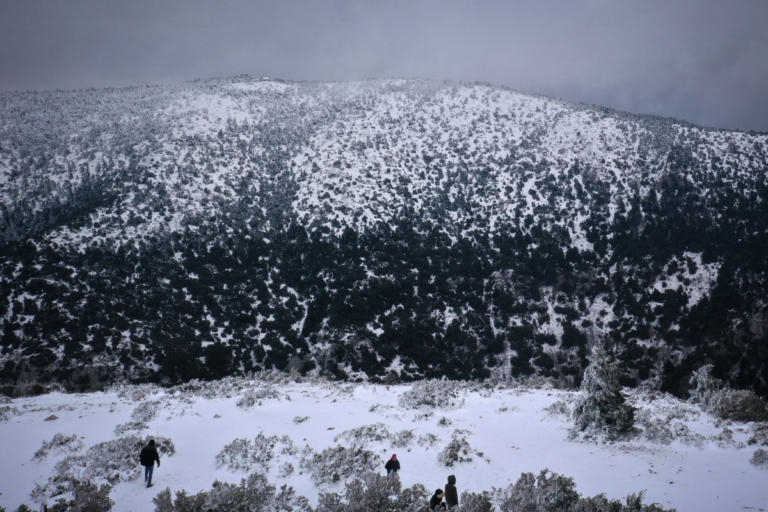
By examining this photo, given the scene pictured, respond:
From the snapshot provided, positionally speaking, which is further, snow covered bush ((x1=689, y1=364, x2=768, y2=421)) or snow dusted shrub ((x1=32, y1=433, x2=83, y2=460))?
snow covered bush ((x1=689, y1=364, x2=768, y2=421))

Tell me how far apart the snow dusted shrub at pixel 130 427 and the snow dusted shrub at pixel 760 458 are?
66.5ft

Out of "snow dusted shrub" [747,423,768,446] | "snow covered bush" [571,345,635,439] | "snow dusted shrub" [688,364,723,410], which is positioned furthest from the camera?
"snow dusted shrub" [688,364,723,410]

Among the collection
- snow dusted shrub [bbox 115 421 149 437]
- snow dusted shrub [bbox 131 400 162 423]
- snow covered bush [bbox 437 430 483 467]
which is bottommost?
snow covered bush [bbox 437 430 483 467]

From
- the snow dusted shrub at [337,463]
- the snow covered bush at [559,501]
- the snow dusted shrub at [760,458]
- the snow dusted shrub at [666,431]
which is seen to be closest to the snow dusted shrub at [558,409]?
the snow dusted shrub at [666,431]

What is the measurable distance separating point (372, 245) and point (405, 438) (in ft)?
114

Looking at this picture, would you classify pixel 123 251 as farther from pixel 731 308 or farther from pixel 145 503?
pixel 731 308

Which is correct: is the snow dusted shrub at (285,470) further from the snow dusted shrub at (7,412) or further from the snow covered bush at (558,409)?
the snow dusted shrub at (7,412)

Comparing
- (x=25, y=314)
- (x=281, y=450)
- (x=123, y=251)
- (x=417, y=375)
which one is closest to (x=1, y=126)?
(x=123, y=251)

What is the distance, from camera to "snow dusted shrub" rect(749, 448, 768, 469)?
478 inches

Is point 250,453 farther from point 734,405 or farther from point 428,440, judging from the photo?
point 734,405

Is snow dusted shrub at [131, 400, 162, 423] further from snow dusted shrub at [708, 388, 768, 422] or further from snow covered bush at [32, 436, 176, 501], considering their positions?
snow dusted shrub at [708, 388, 768, 422]

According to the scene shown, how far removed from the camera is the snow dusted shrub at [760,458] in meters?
12.1

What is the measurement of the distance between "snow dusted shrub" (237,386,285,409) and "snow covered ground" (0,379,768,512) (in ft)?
0.23

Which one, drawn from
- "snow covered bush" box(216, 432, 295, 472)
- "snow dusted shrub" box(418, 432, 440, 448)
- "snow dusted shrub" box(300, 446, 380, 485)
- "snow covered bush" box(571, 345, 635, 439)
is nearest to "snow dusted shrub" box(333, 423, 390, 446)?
"snow dusted shrub" box(300, 446, 380, 485)
